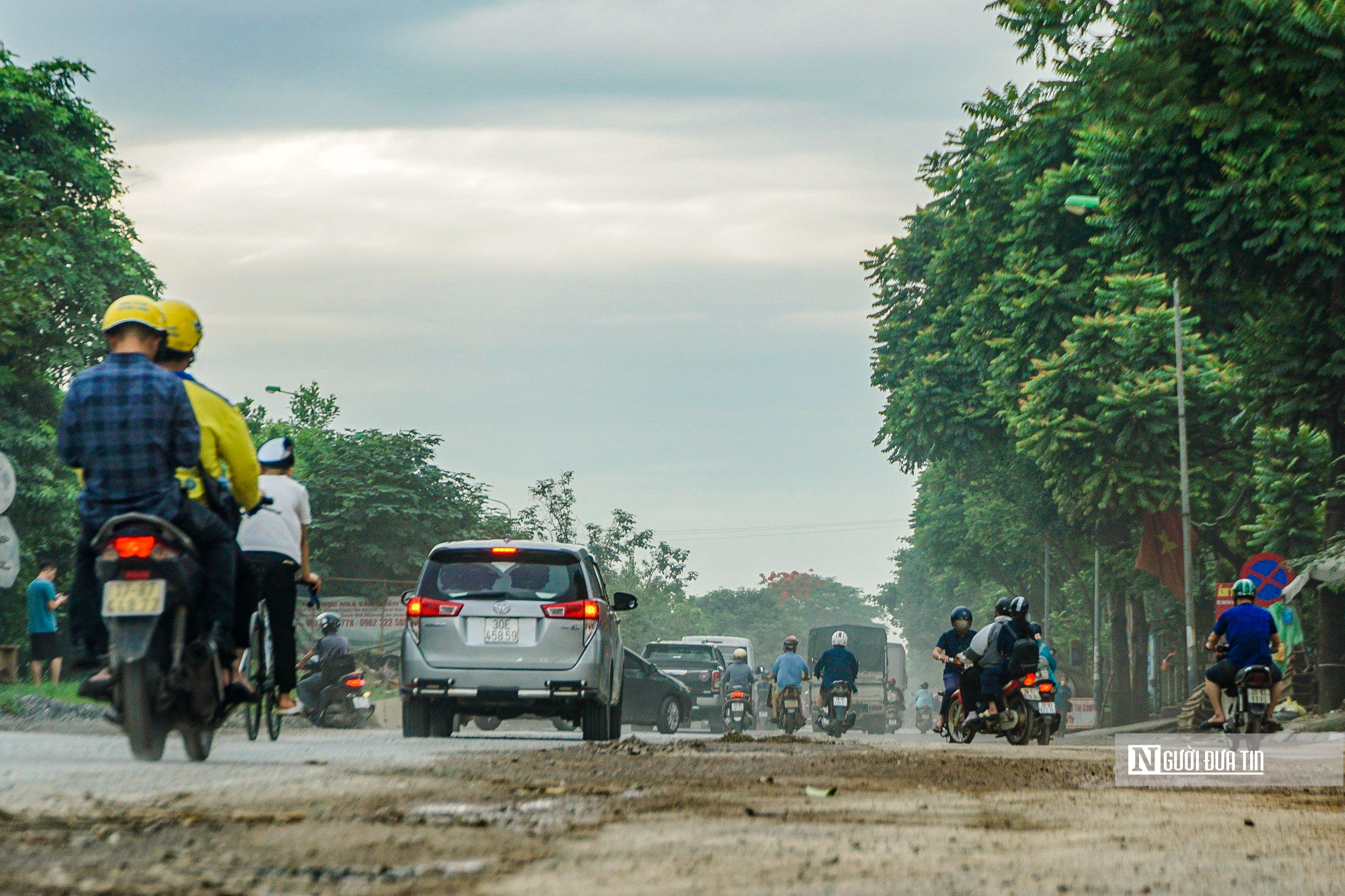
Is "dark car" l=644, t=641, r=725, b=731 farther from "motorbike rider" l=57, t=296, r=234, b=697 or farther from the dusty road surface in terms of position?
"motorbike rider" l=57, t=296, r=234, b=697

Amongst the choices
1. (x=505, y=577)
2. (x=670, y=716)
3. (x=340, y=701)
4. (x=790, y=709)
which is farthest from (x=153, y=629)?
(x=670, y=716)

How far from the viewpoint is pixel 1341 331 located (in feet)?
67.9

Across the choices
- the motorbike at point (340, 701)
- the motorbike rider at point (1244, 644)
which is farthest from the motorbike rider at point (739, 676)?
the motorbike rider at point (1244, 644)

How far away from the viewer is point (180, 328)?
27.3 ft

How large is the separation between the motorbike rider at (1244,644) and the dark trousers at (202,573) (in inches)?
362

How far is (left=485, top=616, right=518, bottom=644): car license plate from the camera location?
548 inches

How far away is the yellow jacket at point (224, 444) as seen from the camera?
26.5ft

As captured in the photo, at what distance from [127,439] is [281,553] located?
2.24 m

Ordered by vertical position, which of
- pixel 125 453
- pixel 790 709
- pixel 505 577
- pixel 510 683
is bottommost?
pixel 790 709

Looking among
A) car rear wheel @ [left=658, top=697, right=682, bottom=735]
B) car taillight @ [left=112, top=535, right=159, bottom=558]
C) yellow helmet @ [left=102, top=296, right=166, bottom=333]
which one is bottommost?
car rear wheel @ [left=658, top=697, right=682, bottom=735]

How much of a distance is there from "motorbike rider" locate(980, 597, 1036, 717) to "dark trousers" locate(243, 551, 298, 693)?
9.14 m

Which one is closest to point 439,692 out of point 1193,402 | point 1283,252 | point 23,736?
point 23,736

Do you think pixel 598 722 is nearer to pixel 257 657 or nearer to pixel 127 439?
pixel 257 657

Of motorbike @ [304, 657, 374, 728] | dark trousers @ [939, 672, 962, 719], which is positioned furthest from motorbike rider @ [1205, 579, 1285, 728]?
motorbike @ [304, 657, 374, 728]
